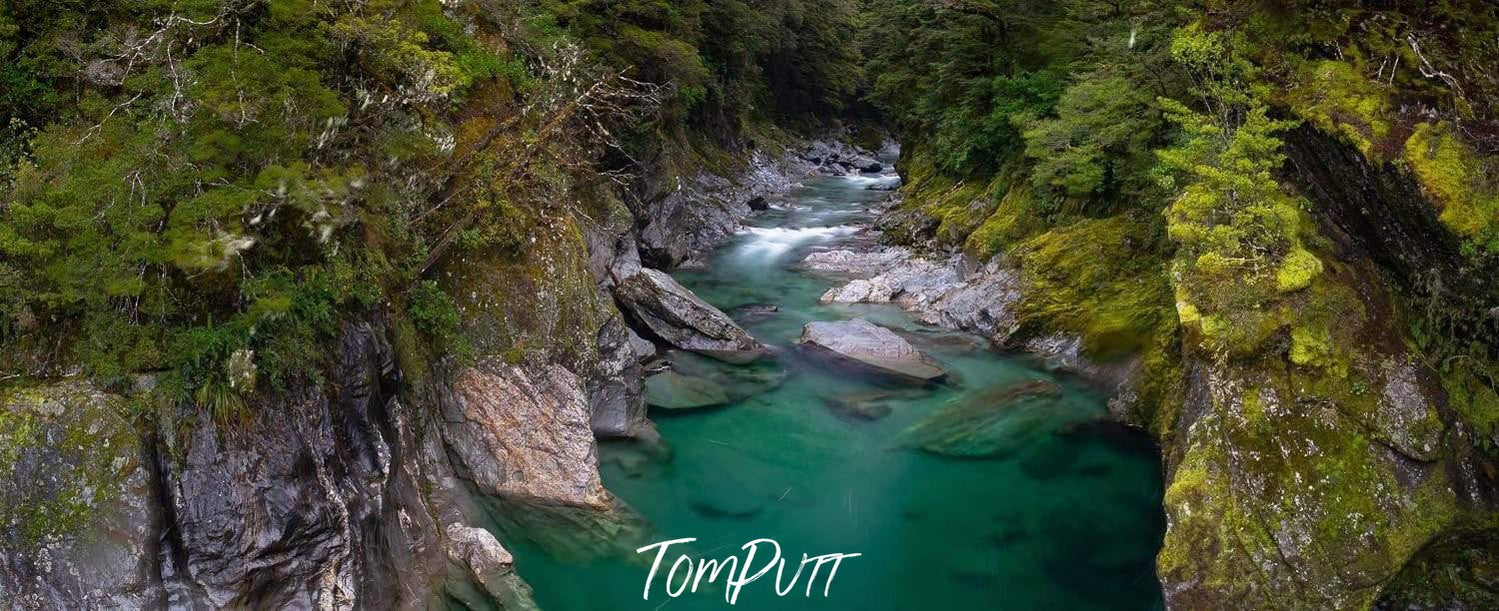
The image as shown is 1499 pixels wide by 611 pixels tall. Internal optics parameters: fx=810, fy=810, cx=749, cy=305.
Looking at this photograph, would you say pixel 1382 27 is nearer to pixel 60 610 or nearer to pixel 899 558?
pixel 899 558

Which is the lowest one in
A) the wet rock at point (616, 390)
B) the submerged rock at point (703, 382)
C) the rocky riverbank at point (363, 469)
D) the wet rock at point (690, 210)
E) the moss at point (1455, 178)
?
the wet rock at point (690, 210)

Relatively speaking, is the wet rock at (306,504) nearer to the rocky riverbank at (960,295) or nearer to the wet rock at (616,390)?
the wet rock at (616,390)

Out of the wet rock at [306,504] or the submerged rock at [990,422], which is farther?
the submerged rock at [990,422]

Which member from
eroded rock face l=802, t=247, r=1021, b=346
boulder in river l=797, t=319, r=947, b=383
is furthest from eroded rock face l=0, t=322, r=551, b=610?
eroded rock face l=802, t=247, r=1021, b=346

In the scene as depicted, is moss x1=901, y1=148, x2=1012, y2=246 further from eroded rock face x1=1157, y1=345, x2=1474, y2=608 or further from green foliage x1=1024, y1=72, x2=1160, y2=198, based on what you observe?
eroded rock face x1=1157, y1=345, x2=1474, y2=608

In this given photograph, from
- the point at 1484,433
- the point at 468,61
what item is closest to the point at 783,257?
the point at 468,61

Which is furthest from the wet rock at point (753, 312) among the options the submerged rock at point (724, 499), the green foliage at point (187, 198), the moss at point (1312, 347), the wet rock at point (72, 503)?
the wet rock at point (72, 503)

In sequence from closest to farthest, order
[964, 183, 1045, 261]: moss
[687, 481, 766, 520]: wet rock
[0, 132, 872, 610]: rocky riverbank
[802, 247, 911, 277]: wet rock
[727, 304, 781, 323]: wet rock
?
[0, 132, 872, 610]: rocky riverbank → [687, 481, 766, 520]: wet rock → [727, 304, 781, 323]: wet rock → [964, 183, 1045, 261]: moss → [802, 247, 911, 277]: wet rock
